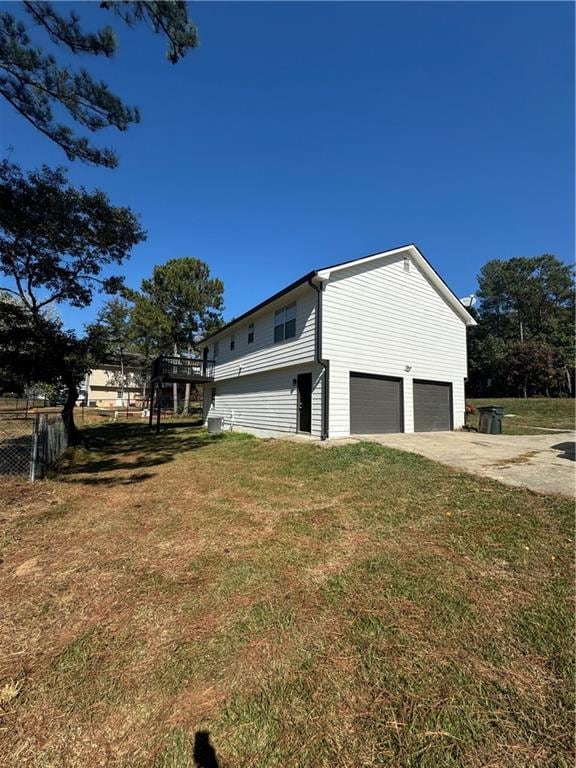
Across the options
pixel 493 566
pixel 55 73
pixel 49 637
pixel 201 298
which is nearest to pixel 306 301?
pixel 55 73

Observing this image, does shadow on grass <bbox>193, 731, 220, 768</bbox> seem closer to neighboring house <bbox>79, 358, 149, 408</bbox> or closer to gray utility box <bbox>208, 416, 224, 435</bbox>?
gray utility box <bbox>208, 416, 224, 435</bbox>

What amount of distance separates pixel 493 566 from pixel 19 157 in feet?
44.1

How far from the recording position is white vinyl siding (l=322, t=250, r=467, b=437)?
11.2 m

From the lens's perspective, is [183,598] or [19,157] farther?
[19,157]

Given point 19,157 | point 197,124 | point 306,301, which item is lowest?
point 306,301

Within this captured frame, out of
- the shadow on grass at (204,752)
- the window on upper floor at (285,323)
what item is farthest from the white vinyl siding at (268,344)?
the shadow on grass at (204,752)

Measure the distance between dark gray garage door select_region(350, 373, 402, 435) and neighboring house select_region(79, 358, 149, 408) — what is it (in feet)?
112

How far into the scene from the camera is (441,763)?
1.52m

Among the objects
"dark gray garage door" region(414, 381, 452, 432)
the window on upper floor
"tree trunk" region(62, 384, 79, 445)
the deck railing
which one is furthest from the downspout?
the deck railing

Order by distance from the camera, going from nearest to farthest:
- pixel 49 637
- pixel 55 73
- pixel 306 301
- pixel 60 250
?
pixel 49 637 → pixel 55 73 → pixel 60 250 → pixel 306 301

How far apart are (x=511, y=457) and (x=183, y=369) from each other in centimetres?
1709

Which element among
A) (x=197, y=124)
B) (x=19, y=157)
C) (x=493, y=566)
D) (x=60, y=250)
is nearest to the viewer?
(x=493, y=566)

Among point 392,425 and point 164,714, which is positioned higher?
point 392,425

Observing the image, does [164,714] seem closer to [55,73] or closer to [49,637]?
[49,637]
